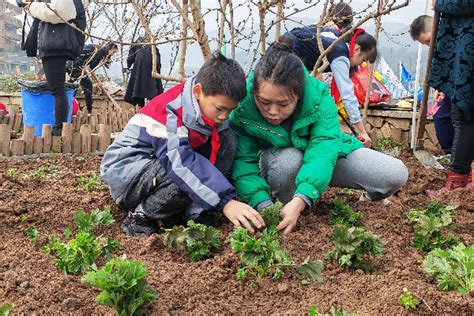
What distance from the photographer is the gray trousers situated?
2861 mm

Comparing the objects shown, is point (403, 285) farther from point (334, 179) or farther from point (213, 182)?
point (334, 179)

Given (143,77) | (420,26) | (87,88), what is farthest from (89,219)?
(87,88)

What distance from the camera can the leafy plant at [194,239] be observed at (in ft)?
7.25

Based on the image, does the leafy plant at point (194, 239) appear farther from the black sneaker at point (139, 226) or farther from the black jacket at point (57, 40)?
the black jacket at point (57, 40)

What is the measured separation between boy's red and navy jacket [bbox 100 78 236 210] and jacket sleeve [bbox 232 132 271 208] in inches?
8.3

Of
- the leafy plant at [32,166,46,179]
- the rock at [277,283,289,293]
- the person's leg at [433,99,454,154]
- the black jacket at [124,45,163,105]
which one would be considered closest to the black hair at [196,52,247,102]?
the rock at [277,283,289,293]

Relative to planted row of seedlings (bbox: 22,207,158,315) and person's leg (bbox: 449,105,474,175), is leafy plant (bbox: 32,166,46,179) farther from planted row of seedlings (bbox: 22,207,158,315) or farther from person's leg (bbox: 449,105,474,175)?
person's leg (bbox: 449,105,474,175)

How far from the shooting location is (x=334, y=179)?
3.03m

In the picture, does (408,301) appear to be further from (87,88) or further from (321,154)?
(87,88)

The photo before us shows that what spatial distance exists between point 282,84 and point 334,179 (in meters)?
0.79

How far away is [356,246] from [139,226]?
1.08 m

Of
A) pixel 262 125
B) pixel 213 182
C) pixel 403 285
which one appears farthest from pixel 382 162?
pixel 403 285

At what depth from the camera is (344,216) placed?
2.78m

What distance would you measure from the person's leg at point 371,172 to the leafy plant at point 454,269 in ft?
3.45
